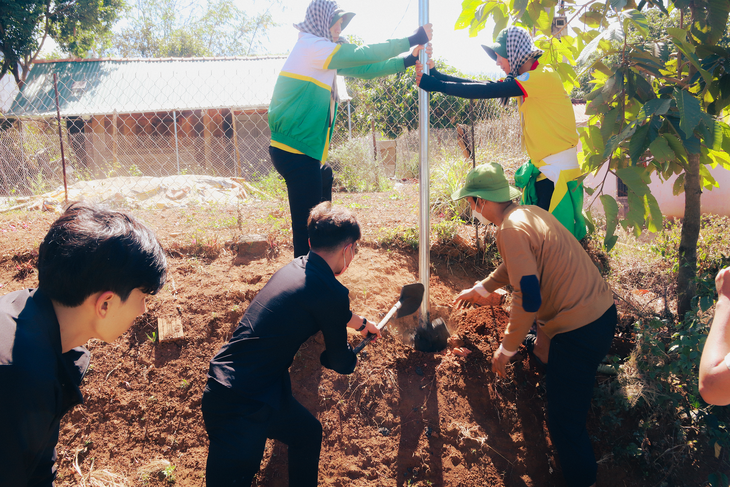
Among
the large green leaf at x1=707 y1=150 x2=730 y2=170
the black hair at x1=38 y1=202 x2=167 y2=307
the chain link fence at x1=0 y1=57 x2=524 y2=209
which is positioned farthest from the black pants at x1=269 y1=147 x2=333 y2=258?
the chain link fence at x1=0 y1=57 x2=524 y2=209

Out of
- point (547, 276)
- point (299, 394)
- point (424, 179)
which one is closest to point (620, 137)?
point (547, 276)

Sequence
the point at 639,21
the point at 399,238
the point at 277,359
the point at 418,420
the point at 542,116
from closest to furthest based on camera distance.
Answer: the point at 277,359, the point at 639,21, the point at 542,116, the point at 418,420, the point at 399,238

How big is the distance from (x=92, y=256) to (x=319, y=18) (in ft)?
7.10

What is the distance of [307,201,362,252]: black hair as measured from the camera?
6.23 ft

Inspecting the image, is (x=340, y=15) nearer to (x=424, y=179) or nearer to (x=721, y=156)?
(x=424, y=179)

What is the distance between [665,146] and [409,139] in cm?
841

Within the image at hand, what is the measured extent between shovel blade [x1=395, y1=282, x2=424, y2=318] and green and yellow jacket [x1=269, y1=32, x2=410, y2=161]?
3.55 feet

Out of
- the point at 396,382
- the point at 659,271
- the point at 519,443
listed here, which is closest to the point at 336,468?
the point at 396,382

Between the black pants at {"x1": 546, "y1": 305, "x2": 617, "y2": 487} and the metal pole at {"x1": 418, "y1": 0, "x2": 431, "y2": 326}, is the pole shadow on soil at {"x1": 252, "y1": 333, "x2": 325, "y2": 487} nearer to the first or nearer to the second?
the metal pole at {"x1": 418, "y1": 0, "x2": 431, "y2": 326}

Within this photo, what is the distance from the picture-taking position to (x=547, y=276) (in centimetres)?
219

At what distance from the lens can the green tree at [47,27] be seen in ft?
38.4

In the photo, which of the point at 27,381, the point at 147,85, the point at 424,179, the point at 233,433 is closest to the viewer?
the point at 27,381

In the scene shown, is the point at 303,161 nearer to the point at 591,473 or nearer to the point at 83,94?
the point at 591,473

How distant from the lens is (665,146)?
7.00ft
